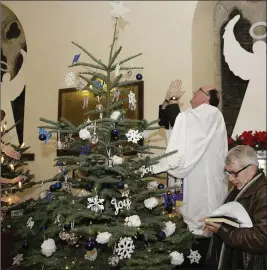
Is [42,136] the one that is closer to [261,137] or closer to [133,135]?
[133,135]

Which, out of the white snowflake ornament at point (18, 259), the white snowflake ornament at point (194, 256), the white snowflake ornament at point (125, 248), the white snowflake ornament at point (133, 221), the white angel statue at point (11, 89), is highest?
the white angel statue at point (11, 89)

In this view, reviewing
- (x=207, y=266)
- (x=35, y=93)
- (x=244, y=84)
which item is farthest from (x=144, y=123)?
(x=35, y=93)

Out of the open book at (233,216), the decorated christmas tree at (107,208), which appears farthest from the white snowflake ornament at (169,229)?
the open book at (233,216)

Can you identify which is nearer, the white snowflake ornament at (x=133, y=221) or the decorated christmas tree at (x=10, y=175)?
the white snowflake ornament at (x=133, y=221)

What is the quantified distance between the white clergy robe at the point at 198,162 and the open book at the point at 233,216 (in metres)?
1.16

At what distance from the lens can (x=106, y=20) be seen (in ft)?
20.1

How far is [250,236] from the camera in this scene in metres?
2.57

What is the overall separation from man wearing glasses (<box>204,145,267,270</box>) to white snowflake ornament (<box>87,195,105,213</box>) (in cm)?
81

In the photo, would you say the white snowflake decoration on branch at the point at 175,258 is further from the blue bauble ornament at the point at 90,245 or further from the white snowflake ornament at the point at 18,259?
the white snowflake ornament at the point at 18,259

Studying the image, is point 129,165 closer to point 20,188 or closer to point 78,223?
point 78,223

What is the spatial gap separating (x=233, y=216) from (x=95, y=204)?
1.02 meters

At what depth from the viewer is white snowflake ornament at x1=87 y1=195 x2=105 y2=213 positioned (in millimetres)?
3094

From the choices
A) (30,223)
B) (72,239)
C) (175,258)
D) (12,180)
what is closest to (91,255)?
(72,239)

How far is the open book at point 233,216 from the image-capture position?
2688 mm
